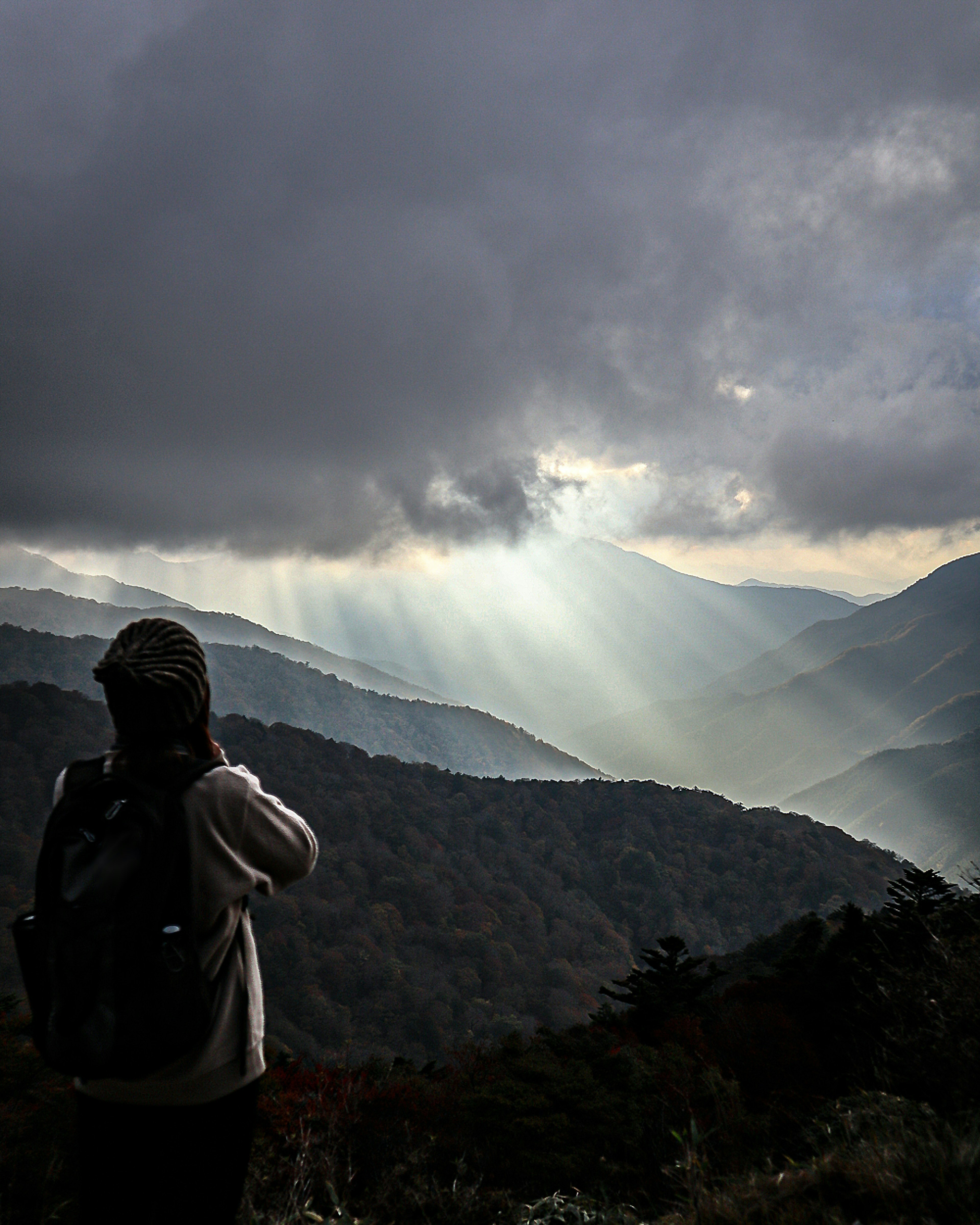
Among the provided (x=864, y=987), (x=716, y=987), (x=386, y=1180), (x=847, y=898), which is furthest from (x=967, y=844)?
(x=386, y=1180)

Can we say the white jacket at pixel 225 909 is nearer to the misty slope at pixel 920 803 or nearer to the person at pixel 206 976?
the person at pixel 206 976

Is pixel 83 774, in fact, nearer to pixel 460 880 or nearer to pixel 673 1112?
pixel 673 1112

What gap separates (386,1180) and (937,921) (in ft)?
22.0

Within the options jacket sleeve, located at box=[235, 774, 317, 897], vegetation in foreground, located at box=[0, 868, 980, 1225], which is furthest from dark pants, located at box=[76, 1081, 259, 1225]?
vegetation in foreground, located at box=[0, 868, 980, 1225]

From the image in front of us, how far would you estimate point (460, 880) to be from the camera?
315ft

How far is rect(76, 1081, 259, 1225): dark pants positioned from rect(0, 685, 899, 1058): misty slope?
64.8m

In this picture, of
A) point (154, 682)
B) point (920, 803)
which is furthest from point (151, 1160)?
point (920, 803)

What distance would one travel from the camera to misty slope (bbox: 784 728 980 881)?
14988 cm

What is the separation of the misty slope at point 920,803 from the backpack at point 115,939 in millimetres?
160291

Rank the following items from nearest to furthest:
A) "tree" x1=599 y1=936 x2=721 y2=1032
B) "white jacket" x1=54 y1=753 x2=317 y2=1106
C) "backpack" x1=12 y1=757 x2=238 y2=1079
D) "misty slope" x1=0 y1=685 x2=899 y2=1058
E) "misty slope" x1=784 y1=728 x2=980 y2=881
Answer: "backpack" x1=12 y1=757 x2=238 y2=1079
"white jacket" x1=54 y1=753 x2=317 y2=1106
"tree" x1=599 y1=936 x2=721 y2=1032
"misty slope" x1=0 y1=685 x2=899 y2=1058
"misty slope" x1=784 y1=728 x2=980 y2=881

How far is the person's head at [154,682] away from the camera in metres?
1.90

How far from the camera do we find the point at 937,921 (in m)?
8.38

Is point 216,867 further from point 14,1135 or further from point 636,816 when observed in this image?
point 636,816

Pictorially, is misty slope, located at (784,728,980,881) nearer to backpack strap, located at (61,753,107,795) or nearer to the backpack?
the backpack
